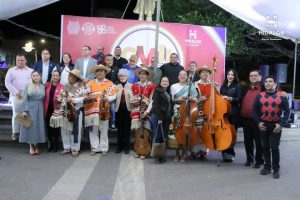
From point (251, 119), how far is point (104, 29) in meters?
4.55

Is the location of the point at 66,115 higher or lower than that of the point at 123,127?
higher

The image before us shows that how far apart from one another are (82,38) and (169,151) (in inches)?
140

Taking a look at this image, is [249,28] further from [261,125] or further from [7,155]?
[7,155]

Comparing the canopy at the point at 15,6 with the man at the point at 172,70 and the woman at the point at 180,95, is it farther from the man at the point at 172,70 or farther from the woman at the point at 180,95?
the woman at the point at 180,95

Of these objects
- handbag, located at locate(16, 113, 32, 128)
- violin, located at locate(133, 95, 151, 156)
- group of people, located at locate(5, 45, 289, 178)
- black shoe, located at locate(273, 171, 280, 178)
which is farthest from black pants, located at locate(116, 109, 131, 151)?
black shoe, located at locate(273, 171, 280, 178)

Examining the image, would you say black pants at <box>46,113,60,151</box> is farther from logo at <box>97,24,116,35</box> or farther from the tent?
the tent

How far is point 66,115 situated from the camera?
6875 mm

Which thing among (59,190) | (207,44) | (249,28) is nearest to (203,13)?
(249,28)

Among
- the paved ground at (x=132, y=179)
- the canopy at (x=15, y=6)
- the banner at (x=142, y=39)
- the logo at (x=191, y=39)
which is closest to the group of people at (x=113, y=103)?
the paved ground at (x=132, y=179)

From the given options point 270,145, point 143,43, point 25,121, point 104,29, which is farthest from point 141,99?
point 104,29

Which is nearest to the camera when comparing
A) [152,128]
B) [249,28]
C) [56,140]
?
[152,128]

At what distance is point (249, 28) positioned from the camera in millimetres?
13336

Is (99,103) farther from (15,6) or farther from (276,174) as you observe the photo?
(276,174)

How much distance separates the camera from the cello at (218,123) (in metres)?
6.16
